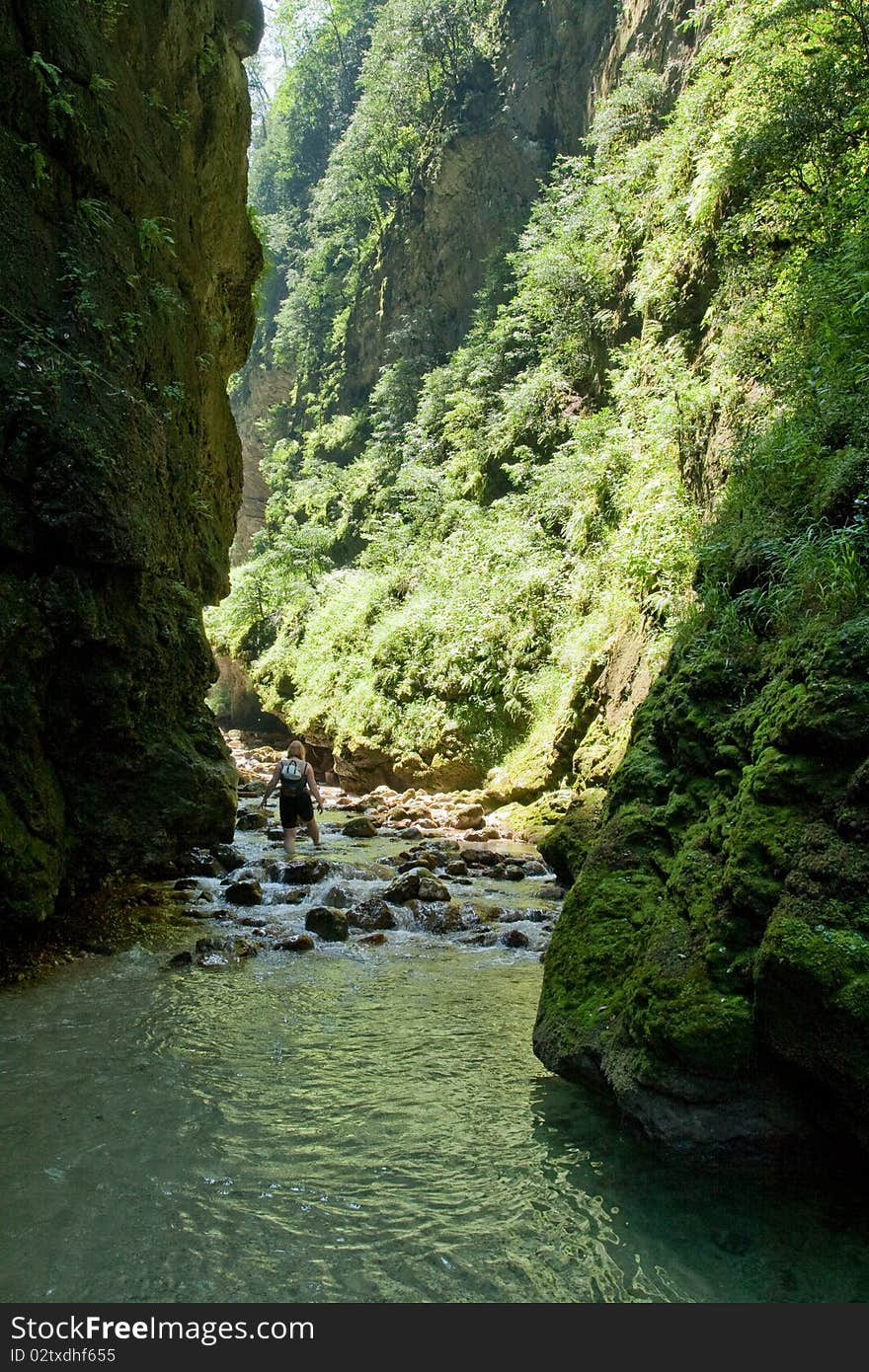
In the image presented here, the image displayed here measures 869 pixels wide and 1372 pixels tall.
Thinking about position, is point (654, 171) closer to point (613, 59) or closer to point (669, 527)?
point (613, 59)

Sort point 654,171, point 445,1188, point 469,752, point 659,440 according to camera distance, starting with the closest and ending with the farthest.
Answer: point 445,1188, point 659,440, point 469,752, point 654,171

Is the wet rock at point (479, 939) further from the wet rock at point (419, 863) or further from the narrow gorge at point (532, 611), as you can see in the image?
the wet rock at point (419, 863)

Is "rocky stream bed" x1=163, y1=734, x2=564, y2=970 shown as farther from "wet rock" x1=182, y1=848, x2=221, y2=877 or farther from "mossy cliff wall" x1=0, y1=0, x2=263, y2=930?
"mossy cliff wall" x1=0, y1=0, x2=263, y2=930

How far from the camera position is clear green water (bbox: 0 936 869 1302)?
265 cm

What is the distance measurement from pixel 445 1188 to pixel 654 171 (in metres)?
19.0

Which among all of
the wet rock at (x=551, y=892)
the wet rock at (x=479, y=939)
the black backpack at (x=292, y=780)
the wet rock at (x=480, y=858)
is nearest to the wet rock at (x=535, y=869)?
the wet rock at (x=480, y=858)

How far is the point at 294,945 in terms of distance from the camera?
6945mm

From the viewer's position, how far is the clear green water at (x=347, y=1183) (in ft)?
8.70

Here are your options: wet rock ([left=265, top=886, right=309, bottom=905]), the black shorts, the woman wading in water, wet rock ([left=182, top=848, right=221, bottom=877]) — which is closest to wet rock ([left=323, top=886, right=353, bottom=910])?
wet rock ([left=265, top=886, right=309, bottom=905])

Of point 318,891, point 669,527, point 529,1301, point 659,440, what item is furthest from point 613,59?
point 529,1301

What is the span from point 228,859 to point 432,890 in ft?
9.42

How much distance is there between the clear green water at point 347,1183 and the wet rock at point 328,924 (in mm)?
2181

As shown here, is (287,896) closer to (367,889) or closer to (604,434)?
(367,889)

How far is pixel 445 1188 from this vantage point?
3236mm
